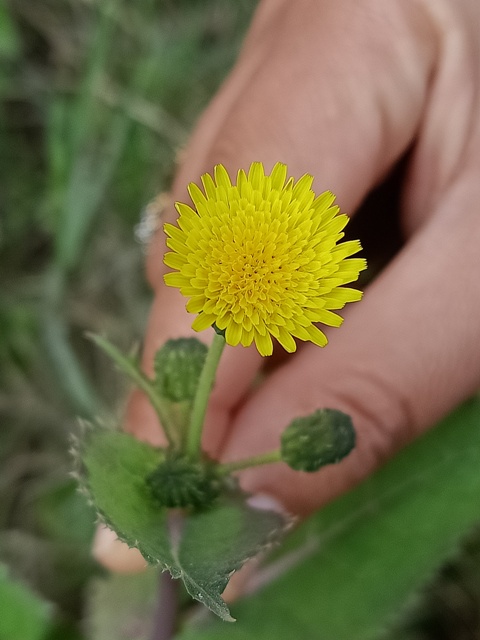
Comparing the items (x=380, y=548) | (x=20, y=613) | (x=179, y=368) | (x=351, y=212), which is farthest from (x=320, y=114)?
(x=20, y=613)

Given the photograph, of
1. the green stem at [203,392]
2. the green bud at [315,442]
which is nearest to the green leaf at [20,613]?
the green stem at [203,392]

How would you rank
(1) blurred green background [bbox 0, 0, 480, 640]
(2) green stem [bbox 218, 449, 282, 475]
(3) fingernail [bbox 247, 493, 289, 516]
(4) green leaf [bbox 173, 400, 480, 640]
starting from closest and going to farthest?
(2) green stem [bbox 218, 449, 282, 475] → (3) fingernail [bbox 247, 493, 289, 516] → (4) green leaf [bbox 173, 400, 480, 640] → (1) blurred green background [bbox 0, 0, 480, 640]

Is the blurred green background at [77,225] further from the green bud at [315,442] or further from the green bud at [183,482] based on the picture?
the green bud at [315,442]

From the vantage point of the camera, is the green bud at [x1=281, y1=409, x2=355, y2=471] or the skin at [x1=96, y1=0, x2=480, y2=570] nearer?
the green bud at [x1=281, y1=409, x2=355, y2=471]

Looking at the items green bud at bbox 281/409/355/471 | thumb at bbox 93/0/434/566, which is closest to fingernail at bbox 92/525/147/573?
thumb at bbox 93/0/434/566

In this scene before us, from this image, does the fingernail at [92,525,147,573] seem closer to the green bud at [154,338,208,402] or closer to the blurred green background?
the blurred green background

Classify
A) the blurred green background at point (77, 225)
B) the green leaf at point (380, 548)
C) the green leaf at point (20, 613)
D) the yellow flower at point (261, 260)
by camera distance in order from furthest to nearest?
the blurred green background at point (77, 225), the green leaf at point (380, 548), the green leaf at point (20, 613), the yellow flower at point (261, 260)

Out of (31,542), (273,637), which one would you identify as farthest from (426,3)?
(31,542)

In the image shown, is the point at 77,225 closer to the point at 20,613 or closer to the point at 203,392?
the point at 20,613
